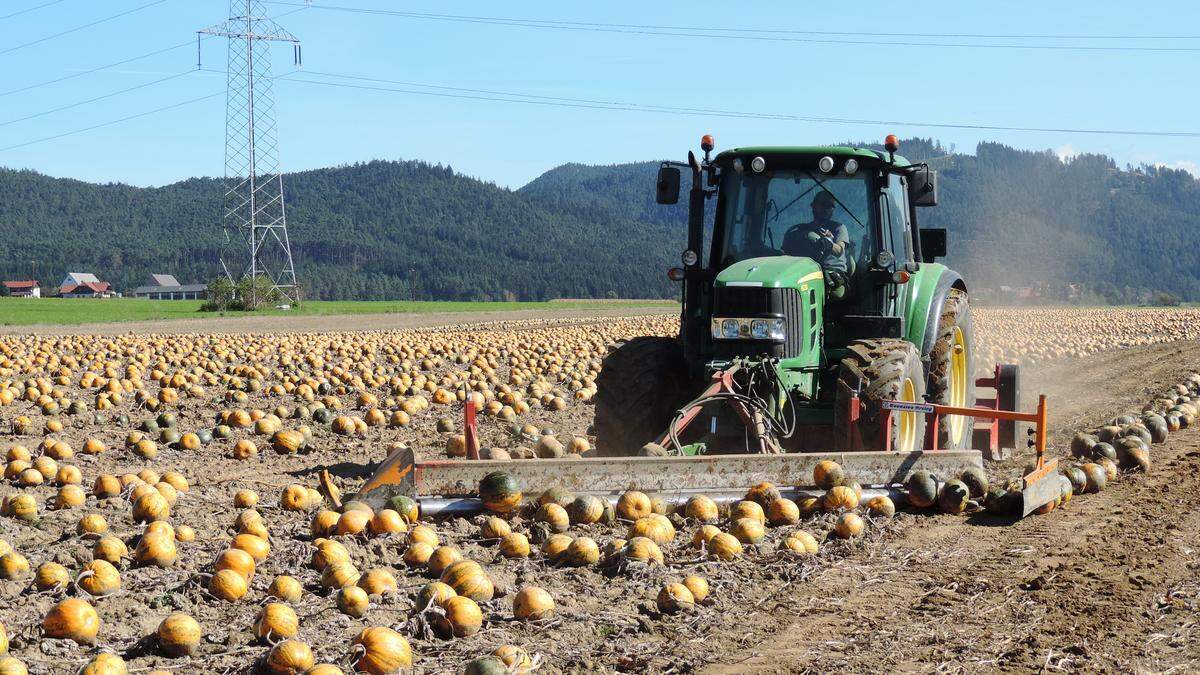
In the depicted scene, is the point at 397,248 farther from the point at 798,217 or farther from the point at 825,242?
the point at 825,242

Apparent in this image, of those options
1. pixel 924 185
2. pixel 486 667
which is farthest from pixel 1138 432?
pixel 486 667

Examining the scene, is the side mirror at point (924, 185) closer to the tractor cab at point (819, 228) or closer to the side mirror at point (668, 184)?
the tractor cab at point (819, 228)

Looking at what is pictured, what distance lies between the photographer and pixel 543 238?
182 metres

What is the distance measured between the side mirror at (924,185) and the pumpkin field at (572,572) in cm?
230

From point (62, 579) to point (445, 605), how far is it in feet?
6.76

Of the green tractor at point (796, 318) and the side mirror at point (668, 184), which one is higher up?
the side mirror at point (668, 184)

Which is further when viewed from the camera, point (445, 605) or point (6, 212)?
point (6, 212)

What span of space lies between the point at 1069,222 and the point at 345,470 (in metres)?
126

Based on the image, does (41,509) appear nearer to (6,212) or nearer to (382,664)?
(382,664)

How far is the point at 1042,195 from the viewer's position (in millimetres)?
101625

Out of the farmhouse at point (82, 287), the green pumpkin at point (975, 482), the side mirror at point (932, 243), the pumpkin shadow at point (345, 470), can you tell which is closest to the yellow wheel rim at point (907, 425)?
the green pumpkin at point (975, 482)

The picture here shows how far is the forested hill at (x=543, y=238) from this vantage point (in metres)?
109

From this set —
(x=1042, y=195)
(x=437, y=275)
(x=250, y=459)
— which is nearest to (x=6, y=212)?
(x=437, y=275)

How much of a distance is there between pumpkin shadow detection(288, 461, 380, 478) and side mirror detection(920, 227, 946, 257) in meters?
5.43
